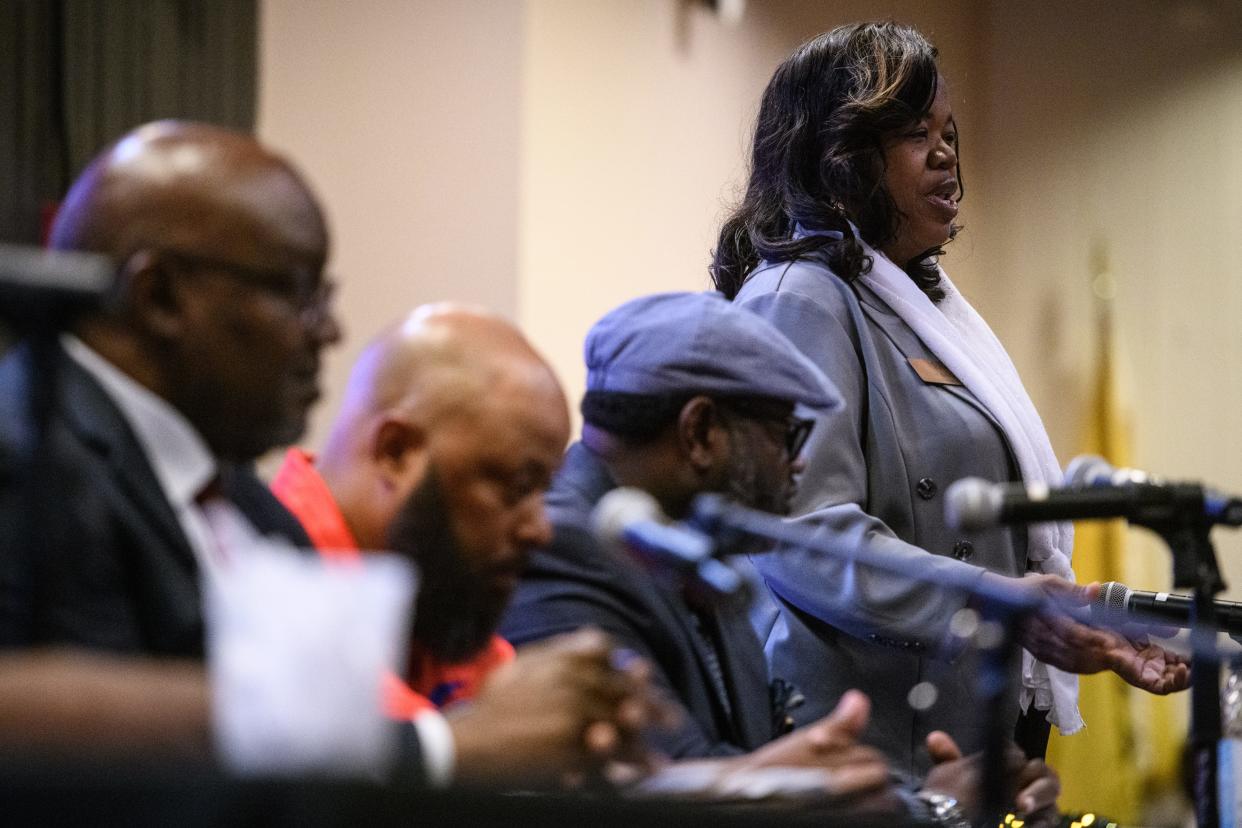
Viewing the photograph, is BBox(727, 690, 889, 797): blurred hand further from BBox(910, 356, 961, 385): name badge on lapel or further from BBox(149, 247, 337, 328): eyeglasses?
BBox(910, 356, 961, 385): name badge on lapel

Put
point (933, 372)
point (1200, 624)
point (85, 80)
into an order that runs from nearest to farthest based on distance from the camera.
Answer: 1. point (1200, 624)
2. point (933, 372)
3. point (85, 80)

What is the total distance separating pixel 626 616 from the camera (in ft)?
6.70

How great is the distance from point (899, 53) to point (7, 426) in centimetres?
181

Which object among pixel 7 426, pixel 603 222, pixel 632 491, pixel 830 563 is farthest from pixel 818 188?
pixel 603 222

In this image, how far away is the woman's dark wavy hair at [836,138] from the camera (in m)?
2.74

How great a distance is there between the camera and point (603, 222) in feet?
15.8

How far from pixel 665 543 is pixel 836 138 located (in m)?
1.36

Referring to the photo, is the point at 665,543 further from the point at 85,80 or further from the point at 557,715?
the point at 85,80

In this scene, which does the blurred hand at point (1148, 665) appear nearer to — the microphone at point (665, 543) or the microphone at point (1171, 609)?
the microphone at point (1171, 609)

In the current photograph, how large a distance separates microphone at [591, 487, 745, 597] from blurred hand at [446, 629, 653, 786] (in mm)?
101

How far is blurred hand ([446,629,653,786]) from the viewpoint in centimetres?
149

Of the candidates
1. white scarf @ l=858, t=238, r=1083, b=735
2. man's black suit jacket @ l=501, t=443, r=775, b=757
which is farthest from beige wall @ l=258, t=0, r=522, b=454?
man's black suit jacket @ l=501, t=443, r=775, b=757

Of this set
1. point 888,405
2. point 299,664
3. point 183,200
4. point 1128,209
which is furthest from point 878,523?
point 1128,209

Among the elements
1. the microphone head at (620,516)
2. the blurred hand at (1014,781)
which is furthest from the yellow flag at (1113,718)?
the microphone head at (620,516)
